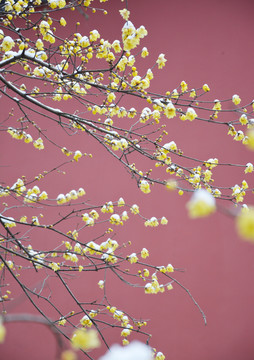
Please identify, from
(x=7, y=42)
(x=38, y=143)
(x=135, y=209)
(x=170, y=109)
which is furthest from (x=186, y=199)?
(x=7, y=42)

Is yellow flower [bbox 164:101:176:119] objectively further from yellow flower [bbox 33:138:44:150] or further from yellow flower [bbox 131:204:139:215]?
yellow flower [bbox 33:138:44:150]

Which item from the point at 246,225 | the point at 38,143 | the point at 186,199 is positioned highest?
the point at 186,199

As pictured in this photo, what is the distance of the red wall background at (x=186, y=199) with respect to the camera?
3.26 metres

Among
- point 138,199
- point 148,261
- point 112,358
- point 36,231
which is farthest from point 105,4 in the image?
point 112,358

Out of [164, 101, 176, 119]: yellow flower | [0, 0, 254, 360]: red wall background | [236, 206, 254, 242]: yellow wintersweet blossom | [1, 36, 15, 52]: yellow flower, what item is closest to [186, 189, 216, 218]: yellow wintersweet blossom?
[236, 206, 254, 242]: yellow wintersweet blossom

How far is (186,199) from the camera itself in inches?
132

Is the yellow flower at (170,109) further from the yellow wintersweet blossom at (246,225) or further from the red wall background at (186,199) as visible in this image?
the red wall background at (186,199)

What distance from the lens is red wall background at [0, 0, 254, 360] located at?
3.26 m

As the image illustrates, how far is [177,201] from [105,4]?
2.02 metres

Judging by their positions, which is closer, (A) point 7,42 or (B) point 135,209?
(A) point 7,42

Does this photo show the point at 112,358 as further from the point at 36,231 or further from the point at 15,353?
the point at 15,353

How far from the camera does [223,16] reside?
11.6 ft

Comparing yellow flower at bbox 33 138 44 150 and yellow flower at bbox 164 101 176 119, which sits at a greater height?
yellow flower at bbox 33 138 44 150

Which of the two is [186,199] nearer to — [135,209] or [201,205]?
[135,209]
